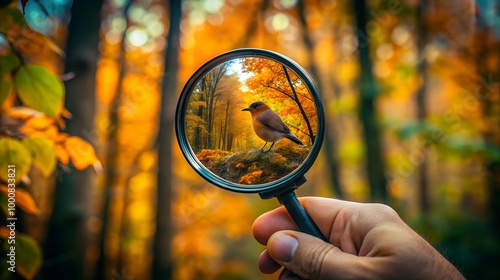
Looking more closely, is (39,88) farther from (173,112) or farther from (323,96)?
(323,96)

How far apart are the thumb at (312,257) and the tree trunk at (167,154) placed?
92.0 inches

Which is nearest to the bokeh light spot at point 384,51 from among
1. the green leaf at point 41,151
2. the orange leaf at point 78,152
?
the orange leaf at point 78,152

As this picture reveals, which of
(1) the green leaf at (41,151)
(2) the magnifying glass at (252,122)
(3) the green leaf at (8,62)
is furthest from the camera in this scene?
(1) the green leaf at (41,151)

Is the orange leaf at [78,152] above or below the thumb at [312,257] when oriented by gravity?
above

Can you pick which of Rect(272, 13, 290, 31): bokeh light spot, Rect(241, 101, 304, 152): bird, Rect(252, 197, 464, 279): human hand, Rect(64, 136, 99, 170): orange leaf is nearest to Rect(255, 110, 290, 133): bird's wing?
Rect(241, 101, 304, 152): bird

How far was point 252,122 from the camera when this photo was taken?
91 centimetres

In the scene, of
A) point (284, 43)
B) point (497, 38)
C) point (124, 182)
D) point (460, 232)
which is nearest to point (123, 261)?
point (124, 182)

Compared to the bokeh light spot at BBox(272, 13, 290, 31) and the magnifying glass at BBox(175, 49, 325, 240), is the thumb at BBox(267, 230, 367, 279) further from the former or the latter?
the bokeh light spot at BBox(272, 13, 290, 31)

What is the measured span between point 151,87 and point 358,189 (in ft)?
10.6

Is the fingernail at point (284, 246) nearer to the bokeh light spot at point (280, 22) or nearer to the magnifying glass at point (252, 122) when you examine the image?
the magnifying glass at point (252, 122)

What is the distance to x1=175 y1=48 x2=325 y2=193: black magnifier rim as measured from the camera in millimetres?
863

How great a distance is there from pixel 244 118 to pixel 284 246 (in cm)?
33

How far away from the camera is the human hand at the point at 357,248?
0.78 metres

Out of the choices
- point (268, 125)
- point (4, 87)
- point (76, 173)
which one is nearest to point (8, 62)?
point (4, 87)
